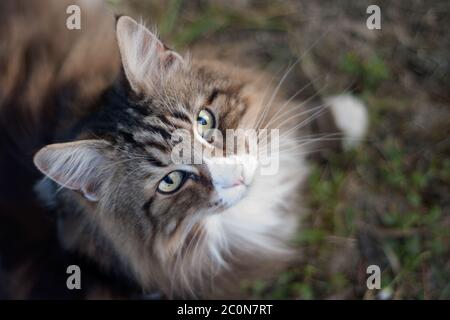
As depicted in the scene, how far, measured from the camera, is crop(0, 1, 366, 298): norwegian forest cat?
1.13 meters

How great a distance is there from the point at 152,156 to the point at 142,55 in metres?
0.25

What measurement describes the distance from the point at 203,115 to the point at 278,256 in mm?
611

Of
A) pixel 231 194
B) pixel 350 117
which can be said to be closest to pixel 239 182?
pixel 231 194

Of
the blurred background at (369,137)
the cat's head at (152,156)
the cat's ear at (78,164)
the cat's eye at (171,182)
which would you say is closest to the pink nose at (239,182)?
the cat's head at (152,156)

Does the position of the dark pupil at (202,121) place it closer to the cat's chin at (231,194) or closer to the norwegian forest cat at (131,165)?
the norwegian forest cat at (131,165)

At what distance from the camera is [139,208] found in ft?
3.82

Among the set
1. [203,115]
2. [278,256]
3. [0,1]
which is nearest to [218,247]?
[278,256]

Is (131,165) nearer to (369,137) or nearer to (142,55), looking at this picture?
(142,55)

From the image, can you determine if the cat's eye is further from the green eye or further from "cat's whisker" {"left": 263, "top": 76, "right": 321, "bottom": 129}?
"cat's whisker" {"left": 263, "top": 76, "right": 321, "bottom": 129}

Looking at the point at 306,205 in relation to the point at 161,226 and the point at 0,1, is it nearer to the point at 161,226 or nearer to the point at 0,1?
the point at 161,226

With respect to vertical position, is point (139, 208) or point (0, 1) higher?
point (0, 1)

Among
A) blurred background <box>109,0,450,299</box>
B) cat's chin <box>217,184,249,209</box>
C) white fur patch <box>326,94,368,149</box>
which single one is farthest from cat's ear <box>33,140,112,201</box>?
white fur patch <box>326,94,368,149</box>

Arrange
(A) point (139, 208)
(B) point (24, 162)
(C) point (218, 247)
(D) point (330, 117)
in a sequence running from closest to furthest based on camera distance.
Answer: (A) point (139, 208) < (B) point (24, 162) < (C) point (218, 247) < (D) point (330, 117)

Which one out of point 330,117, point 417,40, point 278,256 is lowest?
point 278,256
